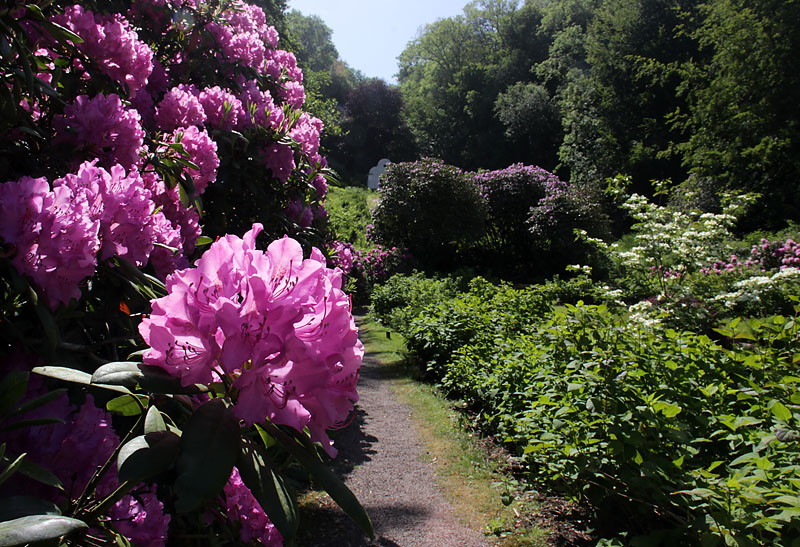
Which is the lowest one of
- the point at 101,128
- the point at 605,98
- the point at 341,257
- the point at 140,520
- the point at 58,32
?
the point at 140,520

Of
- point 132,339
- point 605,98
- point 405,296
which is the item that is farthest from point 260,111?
point 605,98

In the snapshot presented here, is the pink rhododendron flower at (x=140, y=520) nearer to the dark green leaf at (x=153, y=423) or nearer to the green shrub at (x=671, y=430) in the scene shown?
the dark green leaf at (x=153, y=423)

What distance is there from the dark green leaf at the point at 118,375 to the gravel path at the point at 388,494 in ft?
8.97

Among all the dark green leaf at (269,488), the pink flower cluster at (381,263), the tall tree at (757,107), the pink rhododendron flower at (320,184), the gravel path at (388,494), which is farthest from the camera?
the tall tree at (757,107)

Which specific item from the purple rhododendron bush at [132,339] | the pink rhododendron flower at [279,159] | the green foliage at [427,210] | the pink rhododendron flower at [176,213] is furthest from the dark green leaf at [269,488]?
the green foliage at [427,210]

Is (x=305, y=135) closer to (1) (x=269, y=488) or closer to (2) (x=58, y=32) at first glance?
(2) (x=58, y=32)

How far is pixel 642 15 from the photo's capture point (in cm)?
2369

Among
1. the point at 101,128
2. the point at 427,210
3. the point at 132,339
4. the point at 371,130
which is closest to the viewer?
the point at 132,339

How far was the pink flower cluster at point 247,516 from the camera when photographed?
136cm

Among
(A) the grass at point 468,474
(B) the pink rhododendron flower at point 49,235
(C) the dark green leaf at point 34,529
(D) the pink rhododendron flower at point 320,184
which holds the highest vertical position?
(D) the pink rhododendron flower at point 320,184

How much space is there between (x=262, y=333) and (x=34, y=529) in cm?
35

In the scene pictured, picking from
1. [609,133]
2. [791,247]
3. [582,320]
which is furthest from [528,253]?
[582,320]

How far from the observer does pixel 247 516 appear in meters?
1.38

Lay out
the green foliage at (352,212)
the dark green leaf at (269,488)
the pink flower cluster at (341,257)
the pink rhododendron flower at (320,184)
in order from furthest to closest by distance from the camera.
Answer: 1. the green foliage at (352,212)
2. the pink flower cluster at (341,257)
3. the pink rhododendron flower at (320,184)
4. the dark green leaf at (269,488)
